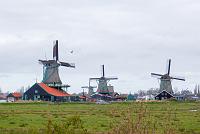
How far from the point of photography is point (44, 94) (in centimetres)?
9844

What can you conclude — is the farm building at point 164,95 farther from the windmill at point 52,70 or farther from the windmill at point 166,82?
the windmill at point 52,70

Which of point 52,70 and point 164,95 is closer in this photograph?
point 52,70

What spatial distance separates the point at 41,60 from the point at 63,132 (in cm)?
9363

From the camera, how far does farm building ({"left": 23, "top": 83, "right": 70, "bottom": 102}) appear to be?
97688 millimetres

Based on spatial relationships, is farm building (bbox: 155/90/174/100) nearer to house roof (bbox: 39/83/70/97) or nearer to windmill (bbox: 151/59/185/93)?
windmill (bbox: 151/59/185/93)

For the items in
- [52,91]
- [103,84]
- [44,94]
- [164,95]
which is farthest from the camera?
[103,84]

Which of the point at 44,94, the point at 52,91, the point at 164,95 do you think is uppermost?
the point at 52,91

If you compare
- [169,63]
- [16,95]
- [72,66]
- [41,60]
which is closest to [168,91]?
[169,63]

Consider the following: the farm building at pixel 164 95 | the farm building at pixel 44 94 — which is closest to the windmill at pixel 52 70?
the farm building at pixel 44 94

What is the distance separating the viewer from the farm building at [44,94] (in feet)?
320

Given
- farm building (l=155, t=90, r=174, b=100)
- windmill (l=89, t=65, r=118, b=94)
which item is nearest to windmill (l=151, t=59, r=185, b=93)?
farm building (l=155, t=90, r=174, b=100)

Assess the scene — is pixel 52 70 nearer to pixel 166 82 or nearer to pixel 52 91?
pixel 52 91

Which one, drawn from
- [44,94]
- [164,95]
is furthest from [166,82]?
[44,94]

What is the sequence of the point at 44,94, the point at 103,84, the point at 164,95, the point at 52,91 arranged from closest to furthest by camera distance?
1. the point at 44,94
2. the point at 52,91
3. the point at 164,95
4. the point at 103,84
